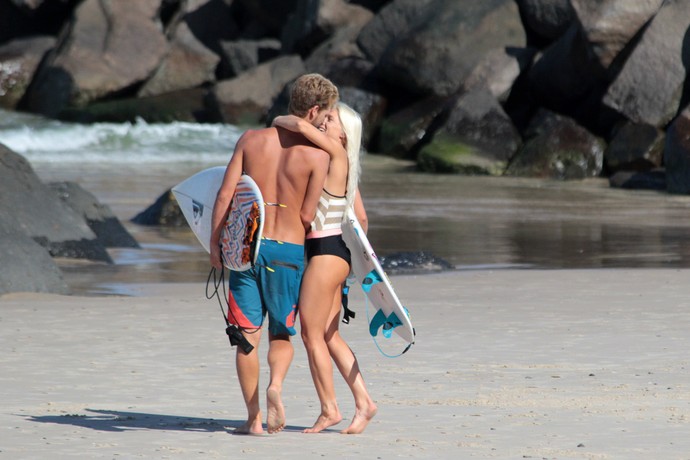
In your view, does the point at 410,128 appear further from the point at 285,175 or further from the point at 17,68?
the point at 285,175

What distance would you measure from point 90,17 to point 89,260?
2463 cm

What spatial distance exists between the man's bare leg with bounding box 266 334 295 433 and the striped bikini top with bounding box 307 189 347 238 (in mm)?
433

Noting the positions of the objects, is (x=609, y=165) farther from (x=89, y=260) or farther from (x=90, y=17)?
(x=90, y=17)

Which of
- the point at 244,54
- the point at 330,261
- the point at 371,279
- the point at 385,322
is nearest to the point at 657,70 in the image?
the point at 244,54

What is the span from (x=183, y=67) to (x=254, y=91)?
618 cm

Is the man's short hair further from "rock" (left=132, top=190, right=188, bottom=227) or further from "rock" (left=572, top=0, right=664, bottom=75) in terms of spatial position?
"rock" (left=572, top=0, right=664, bottom=75)

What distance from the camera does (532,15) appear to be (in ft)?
93.7

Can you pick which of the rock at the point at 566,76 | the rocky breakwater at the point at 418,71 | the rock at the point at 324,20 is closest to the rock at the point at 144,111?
the rocky breakwater at the point at 418,71

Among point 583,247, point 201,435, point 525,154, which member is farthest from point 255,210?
point 525,154

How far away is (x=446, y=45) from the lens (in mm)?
27438

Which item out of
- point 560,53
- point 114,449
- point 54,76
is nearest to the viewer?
point 114,449

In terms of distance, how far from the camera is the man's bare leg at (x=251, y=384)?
206 inches

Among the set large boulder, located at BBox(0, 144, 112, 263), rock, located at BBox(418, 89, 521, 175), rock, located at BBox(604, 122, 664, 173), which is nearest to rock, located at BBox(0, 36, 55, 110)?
rock, located at BBox(418, 89, 521, 175)

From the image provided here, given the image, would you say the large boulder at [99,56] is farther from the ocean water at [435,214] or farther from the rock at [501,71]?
the rock at [501,71]
